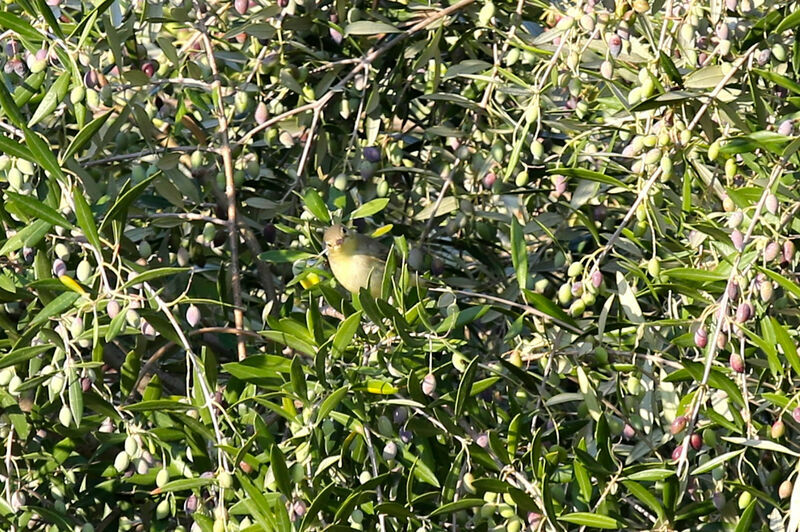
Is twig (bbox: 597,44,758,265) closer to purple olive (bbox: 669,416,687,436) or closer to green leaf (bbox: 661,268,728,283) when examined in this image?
green leaf (bbox: 661,268,728,283)

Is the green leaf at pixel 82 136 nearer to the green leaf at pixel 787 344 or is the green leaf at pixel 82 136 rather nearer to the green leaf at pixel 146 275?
the green leaf at pixel 146 275

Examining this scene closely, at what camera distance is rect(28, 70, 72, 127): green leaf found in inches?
95.3

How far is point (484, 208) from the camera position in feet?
10.5

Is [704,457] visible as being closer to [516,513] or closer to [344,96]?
[516,513]

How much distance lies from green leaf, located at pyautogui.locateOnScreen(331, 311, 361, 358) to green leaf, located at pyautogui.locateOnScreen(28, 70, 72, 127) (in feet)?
2.36

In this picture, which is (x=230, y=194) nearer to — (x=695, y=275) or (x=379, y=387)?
(x=379, y=387)

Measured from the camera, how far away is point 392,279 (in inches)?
97.8

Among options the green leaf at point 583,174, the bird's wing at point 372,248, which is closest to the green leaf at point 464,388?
the green leaf at point 583,174

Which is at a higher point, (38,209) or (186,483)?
(38,209)

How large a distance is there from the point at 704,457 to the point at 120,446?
1313 mm

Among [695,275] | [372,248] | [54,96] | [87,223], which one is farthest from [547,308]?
[372,248]

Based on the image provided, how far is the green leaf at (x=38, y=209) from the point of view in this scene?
221 cm

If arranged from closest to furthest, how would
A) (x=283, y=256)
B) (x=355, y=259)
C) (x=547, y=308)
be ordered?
(x=547, y=308) < (x=283, y=256) < (x=355, y=259)

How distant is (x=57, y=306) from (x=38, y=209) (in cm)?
20
